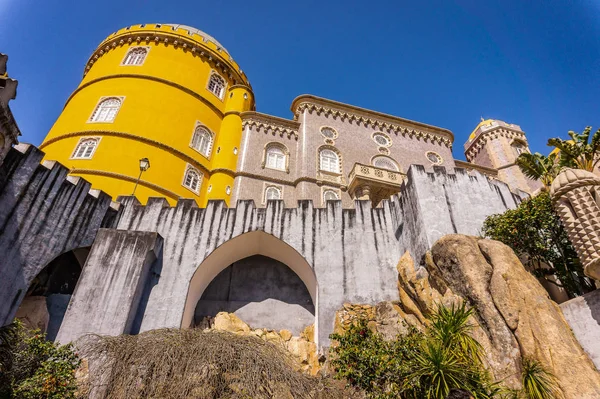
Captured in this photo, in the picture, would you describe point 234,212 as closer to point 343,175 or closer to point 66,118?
point 343,175

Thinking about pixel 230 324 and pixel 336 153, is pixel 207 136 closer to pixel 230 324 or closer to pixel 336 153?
pixel 336 153

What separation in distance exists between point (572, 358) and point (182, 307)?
9.67 meters

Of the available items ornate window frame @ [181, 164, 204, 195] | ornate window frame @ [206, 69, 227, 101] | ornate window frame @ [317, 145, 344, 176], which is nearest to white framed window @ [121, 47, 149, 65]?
ornate window frame @ [206, 69, 227, 101]

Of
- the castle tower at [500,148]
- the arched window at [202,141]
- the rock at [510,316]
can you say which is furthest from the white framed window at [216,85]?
the castle tower at [500,148]

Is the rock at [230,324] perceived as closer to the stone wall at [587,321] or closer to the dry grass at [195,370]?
the dry grass at [195,370]

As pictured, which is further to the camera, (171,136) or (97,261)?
(171,136)

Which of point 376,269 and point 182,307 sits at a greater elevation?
point 376,269

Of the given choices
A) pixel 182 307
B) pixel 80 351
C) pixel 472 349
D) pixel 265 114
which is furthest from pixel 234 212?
pixel 265 114

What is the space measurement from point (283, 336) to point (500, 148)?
28.0 metres

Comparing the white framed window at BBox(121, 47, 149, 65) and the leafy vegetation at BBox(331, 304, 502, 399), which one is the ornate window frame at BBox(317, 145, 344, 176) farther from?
the leafy vegetation at BBox(331, 304, 502, 399)

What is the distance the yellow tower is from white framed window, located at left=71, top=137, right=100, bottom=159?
5 centimetres

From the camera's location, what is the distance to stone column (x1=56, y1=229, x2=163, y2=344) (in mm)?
10055

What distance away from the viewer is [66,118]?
21.1 meters

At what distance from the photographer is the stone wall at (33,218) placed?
380 inches
